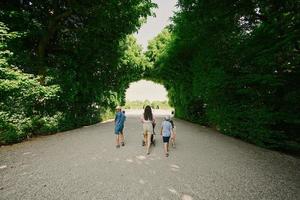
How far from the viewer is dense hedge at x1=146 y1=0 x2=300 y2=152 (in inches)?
302

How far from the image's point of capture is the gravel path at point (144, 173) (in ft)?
15.2

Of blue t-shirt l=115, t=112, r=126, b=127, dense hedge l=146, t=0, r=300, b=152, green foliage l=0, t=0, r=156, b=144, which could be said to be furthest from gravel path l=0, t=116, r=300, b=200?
green foliage l=0, t=0, r=156, b=144

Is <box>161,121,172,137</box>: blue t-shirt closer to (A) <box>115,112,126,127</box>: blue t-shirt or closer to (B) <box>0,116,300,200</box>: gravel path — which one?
(B) <box>0,116,300,200</box>: gravel path

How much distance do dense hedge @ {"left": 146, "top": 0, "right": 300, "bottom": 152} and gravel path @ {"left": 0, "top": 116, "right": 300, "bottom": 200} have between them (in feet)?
4.19

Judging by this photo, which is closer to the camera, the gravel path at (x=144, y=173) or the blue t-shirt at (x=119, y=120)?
the gravel path at (x=144, y=173)

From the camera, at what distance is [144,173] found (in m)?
5.79

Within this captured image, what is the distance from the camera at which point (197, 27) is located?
39.9 feet

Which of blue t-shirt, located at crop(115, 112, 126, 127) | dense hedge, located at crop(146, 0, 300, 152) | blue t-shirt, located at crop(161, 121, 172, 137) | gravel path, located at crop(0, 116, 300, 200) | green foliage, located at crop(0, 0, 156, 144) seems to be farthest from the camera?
green foliage, located at crop(0, 0, 156, 144)

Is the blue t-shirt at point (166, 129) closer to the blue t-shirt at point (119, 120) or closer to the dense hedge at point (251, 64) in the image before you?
the blue t-shirt at point (119, 120)

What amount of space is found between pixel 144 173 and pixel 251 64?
21.0 feet

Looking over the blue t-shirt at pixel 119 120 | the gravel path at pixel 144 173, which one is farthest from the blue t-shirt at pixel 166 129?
the blue t-shirt at pixel 119 120

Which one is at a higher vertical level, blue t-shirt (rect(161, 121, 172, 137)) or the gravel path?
blue t-shirt (rect(161, 121, 172, 137))

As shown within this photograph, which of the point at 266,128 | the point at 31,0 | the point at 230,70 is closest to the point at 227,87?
the point at 230,70

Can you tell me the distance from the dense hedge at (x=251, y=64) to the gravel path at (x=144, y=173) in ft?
4.19
